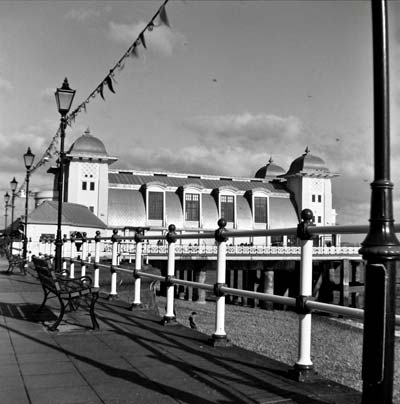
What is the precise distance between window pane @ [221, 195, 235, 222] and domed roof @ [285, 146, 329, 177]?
10809mm

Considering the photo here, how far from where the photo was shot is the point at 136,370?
4297 mm

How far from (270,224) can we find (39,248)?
4328 centimetres

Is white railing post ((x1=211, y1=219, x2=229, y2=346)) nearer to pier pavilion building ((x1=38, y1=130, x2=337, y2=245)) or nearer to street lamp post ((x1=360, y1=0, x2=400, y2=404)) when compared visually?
street lamp post ((x1=360, y1=0, x2=400, y2=404))

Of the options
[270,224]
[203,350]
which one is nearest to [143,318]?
[203,350]

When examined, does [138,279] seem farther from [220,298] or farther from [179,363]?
[179,363]

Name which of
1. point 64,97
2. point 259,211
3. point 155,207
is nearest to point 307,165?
point 259,211

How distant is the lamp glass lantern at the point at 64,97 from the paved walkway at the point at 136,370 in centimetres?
678

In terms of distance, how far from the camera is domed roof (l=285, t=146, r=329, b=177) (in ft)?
239

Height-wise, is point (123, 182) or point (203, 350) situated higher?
point (123, 182)

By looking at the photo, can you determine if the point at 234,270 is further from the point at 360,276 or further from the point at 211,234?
the point at 211,234

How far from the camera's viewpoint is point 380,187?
8.09 ft

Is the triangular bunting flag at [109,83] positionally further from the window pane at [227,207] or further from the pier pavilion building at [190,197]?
the window pane at [227,207]

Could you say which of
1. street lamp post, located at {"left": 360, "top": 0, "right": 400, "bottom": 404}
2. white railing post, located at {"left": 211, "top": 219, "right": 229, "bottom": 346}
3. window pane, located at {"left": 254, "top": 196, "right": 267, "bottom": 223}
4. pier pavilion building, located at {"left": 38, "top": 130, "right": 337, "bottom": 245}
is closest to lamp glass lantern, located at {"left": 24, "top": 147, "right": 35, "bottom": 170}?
white railing post, located at {"left": 211, "top": 219, "right": 229, "bottom": 346}

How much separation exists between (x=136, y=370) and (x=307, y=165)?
70.7 meters
